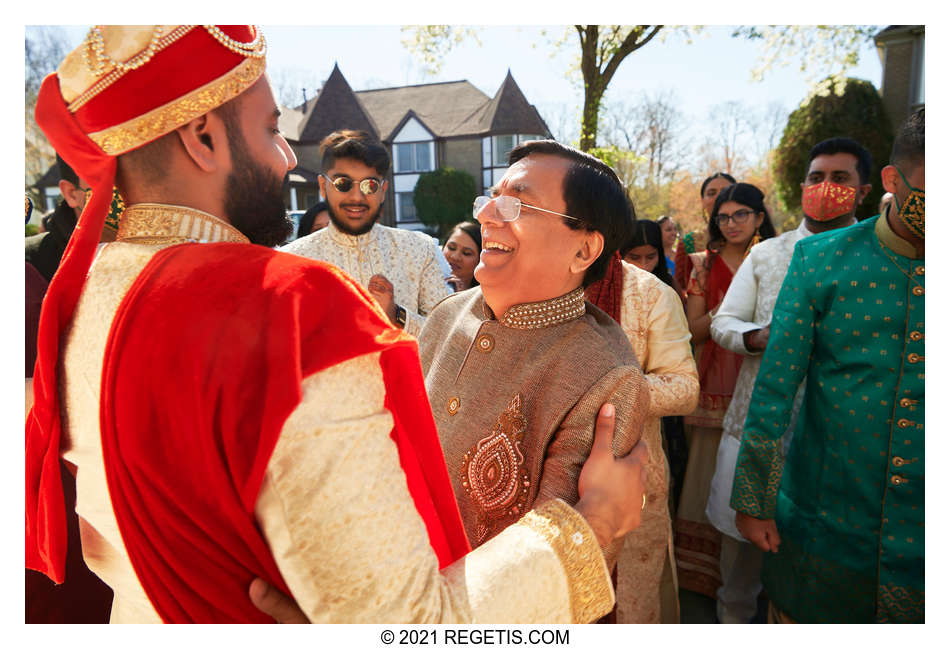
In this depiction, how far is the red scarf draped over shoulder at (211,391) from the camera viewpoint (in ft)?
2.95

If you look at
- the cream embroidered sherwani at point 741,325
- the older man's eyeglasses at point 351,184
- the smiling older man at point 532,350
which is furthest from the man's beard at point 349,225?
the cream embroidered sherwani at point 741,325

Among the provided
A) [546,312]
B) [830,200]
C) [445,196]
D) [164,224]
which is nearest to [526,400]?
[546,312]

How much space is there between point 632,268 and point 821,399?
1066 mm

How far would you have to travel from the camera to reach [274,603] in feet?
3.28

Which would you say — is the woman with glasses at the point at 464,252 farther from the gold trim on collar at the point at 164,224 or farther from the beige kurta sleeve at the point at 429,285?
the gold trim on collar at the point at 164,224

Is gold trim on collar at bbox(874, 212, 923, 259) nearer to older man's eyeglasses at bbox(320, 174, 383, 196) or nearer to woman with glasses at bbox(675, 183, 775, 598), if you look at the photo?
woman with glasses at bbox(675, 183, 775, 598)

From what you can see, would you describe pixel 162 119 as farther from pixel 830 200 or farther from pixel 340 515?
pixel 830 200

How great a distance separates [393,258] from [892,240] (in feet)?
8.30

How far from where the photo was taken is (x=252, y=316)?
924 mm

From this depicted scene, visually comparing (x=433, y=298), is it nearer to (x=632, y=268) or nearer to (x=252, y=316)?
(x=632, y=268)

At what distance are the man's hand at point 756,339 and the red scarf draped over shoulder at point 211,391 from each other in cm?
277

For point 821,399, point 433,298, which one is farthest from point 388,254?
point 821,399

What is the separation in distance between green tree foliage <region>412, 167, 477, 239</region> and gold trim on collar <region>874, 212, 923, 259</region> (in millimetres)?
21219

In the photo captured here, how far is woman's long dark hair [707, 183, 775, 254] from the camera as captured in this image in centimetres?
458
